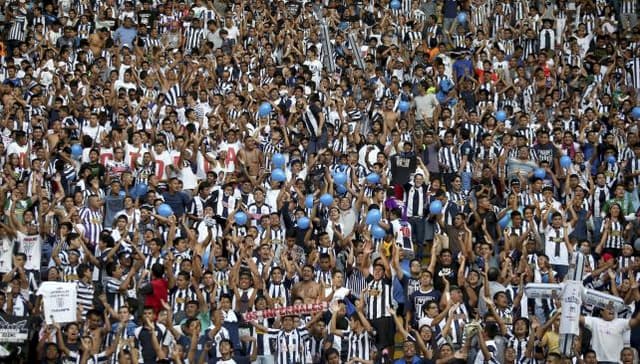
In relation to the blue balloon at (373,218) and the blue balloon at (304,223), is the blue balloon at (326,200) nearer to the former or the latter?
the blue balloon at (304,223)

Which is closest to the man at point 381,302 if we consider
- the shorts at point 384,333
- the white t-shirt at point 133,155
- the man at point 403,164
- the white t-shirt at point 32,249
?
the shorts at point 384,333

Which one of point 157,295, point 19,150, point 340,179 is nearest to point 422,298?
point 340,179

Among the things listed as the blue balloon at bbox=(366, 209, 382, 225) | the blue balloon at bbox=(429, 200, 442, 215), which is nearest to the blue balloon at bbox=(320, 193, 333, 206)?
the blue balloon at bbox=(366, 209, 382, 225)

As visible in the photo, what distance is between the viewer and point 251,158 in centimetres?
2338

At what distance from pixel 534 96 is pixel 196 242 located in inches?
289

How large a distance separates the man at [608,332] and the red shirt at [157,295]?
17.8ft

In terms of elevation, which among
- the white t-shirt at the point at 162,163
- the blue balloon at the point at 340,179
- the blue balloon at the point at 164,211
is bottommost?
the blue balloon at the point at 164,211

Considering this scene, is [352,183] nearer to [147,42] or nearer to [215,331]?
[215,331]

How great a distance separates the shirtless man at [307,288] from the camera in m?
19.9

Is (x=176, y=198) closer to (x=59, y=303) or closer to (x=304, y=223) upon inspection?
(x=304, y=223)

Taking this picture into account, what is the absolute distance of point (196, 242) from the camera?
20953 mm

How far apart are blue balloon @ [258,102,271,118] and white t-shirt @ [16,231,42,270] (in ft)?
16.9

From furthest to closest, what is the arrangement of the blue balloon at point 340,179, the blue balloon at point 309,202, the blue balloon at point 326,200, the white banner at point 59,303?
the blue balloon at point 340,179, the blue balloon at point 309,202, the blue balloon at point 326,200, the white banner at point 59,303

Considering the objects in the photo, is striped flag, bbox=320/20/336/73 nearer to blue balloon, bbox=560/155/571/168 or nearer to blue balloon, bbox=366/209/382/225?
blue balloon, bbox=560/155/571/168
